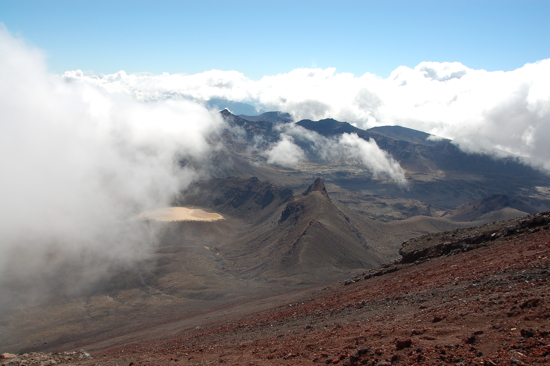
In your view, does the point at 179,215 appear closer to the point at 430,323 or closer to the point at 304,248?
the point at 304,248

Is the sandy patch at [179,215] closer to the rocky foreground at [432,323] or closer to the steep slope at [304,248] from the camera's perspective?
the steep slope at [304,248]

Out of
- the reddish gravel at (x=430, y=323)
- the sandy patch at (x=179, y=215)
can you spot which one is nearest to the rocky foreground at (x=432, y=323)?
the reddish gravel at (x=430, y=323)

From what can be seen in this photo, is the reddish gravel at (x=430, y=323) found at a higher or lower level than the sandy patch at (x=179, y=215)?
lower

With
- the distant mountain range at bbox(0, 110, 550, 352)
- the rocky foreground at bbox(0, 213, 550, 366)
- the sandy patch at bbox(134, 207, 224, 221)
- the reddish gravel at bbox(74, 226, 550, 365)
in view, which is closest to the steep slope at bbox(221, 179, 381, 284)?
the distant mountain range at bbox(0, 110, 550, 352)

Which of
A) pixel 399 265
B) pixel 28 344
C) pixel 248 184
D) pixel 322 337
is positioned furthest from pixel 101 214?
pixel 322 337

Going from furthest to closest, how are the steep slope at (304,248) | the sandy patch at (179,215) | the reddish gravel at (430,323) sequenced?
the sandy patch at (179,215) < the steep slope at (304,248) < the reddish gravel at (430,323)

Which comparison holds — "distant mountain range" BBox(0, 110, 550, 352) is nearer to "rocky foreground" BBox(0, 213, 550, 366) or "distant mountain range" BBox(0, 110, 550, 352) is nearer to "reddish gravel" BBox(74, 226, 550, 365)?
"rocky foreground" BBox(0, 213, 550, 366)

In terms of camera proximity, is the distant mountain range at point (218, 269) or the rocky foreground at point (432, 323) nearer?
the rocky foreground at point (432, 323)

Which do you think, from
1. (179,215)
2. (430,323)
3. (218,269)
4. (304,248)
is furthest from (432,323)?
(179,215)
